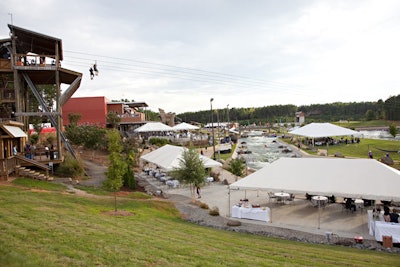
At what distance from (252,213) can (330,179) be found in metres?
4.10

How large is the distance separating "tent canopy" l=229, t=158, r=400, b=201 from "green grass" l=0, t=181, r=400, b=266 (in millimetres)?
3240

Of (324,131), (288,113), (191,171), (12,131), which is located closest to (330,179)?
(191,171)

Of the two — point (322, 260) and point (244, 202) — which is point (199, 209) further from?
point (322, 260)

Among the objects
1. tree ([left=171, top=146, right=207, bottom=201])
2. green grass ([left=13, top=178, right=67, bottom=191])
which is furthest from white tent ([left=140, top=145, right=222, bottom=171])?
green grass ([left=13, top=178, right=67, bottom=191])

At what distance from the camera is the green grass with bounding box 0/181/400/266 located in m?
7.81

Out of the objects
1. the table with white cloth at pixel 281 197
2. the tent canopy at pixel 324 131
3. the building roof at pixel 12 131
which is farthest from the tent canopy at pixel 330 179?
the tent canopy at pixel 324 131

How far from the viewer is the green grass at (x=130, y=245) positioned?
7812 mm

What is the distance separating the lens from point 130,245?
9.22 metres

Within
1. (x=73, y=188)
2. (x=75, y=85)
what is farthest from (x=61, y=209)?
(x=75, y=85)

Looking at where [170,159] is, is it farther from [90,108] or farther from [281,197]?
[90,108]

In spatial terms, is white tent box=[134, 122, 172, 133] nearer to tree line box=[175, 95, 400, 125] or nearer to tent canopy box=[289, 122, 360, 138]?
→ tent canopy box=[289, 122, 360, 138]

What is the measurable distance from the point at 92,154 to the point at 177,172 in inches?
895

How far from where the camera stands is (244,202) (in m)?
17.6

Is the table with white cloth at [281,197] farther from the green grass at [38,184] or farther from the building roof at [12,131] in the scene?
the building roof at [12,131]
